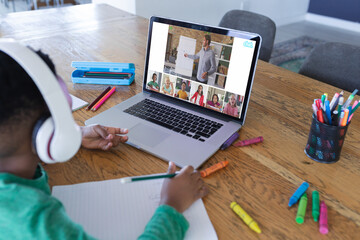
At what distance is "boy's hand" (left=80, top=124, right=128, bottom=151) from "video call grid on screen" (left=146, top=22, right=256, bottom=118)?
0.27m

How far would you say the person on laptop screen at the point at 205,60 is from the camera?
3.01ft

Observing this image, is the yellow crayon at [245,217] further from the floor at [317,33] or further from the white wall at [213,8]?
the floor at [317,33]

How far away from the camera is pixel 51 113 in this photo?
0.48m

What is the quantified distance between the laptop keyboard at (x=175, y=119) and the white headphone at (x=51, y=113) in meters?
0.40

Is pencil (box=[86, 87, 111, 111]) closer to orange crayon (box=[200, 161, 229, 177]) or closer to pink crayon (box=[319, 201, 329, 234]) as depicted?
orange crayon (box=[200, 161, 229, 177])

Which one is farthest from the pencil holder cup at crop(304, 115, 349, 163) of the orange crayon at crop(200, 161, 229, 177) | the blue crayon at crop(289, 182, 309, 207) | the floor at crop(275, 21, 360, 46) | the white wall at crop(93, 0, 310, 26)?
the floor at crop(275, 21, 360, 46)

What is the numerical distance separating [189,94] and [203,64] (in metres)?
0.11

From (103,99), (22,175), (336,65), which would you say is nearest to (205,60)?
(103,99)

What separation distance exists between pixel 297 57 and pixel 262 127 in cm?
274

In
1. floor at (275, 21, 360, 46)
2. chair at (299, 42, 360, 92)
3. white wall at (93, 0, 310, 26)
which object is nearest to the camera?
chair at (299, 42, 360, 92)

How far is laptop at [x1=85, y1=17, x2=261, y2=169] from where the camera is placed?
849mm

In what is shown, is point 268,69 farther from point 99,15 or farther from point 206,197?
point 99,15

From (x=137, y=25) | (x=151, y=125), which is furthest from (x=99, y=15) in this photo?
(x=151, y=125)

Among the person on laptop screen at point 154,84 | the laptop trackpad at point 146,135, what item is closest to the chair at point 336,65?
the person on laptop screen at point 154,84
